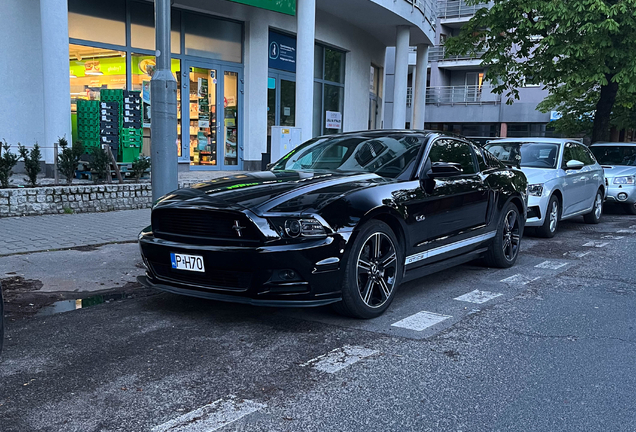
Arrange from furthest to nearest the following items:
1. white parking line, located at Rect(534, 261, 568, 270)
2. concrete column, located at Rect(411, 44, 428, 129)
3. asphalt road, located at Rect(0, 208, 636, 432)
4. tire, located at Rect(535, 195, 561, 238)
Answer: concrete column, located at Rect(411, 44, 428, 129) → tire, located at Rect(535, 195, 561, 238) → white parking line, located at Rect(534, 261, 568, 270) → asphalt road, located at Rect(0, 208, 636, 432)

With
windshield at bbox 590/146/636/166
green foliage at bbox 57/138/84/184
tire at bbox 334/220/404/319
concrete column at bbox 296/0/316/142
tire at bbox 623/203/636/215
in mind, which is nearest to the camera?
tire at bbox 334/220/404/319

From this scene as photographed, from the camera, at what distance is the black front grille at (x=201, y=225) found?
4.41 m

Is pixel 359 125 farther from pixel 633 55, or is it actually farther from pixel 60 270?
pixel 60 270

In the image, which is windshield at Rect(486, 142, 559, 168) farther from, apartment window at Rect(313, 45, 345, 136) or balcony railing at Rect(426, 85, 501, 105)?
balcony railing at Rect(426, 85, 501, 105)

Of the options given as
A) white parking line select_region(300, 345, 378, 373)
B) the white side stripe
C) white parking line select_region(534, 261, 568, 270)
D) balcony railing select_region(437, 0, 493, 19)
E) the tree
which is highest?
balcony railing select_region(437, 0, 493, 19)

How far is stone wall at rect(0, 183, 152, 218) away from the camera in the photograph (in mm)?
9664

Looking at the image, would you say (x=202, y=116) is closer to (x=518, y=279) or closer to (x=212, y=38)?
(x=212, y=38)

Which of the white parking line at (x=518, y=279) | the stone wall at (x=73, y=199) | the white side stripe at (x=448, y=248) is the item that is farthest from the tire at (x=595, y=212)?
the stone wall at (x=73, y=199)

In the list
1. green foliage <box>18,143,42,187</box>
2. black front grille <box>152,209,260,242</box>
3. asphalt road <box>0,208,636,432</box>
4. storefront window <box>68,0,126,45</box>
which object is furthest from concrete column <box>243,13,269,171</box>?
black front grille <box>152,209,260,242</box>

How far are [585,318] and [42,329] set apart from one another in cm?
441

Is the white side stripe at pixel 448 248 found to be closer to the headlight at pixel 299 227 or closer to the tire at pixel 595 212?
the headlight at pixel 299 227

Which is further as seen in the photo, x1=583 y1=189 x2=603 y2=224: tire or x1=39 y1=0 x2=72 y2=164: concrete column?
x1=39 y1=0 x2=72 y2=164: concrete column

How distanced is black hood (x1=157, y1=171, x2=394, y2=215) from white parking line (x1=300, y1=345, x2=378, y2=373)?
1061mm

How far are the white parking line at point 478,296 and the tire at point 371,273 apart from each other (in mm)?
896
